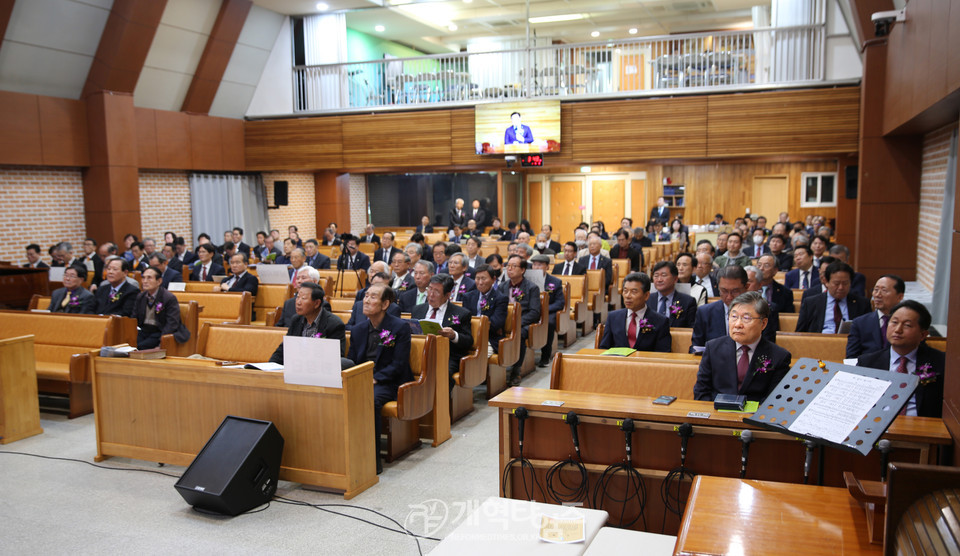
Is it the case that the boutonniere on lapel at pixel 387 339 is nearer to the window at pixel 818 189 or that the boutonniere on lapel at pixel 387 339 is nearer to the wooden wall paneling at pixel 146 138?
the wooden wall paneling at pixel 146 138

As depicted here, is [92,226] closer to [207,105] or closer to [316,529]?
[207,105]

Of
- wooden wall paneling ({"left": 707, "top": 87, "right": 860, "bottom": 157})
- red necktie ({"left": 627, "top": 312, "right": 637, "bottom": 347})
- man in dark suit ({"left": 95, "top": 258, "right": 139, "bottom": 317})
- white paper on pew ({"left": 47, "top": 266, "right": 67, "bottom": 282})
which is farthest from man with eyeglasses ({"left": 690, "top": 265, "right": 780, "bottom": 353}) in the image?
wooden wall paneling ({"left": 707, "top": 87, "right": 860, "bottom": 157})

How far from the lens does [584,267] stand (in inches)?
389

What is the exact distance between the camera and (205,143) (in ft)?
49.0

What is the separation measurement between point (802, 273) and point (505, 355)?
339 cm

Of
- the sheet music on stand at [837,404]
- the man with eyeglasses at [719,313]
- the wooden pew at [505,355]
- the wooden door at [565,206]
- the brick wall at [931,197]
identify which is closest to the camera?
the sheet music on stand at [837,404]

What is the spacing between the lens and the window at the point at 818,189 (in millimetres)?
17391

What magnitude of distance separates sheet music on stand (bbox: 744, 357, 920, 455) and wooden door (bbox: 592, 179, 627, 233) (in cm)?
1664

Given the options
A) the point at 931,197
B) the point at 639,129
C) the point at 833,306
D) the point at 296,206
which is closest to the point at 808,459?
the point at 833,306

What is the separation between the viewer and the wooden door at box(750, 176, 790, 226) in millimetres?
17844

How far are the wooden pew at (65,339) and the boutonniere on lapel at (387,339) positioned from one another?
9.50ft

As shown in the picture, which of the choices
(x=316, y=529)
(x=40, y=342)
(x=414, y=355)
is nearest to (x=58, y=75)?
(x=40, y=342)

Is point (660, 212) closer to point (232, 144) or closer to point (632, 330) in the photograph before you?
point (232, 144)

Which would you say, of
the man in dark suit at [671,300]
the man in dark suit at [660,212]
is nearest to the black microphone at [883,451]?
the man in dark suit at [671,300]
